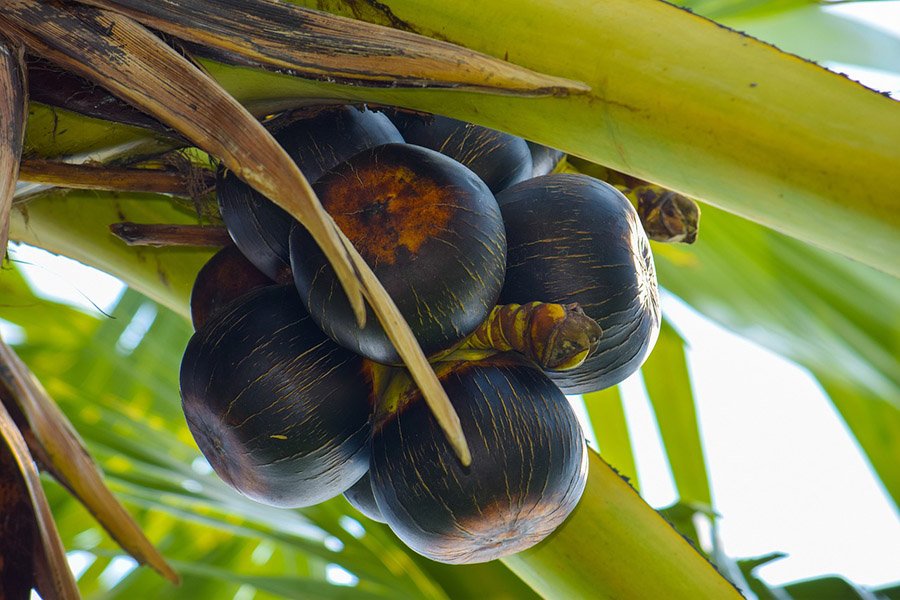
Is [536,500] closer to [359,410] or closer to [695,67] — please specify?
[359,410]

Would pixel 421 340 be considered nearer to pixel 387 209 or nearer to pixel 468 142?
pixel 387 209

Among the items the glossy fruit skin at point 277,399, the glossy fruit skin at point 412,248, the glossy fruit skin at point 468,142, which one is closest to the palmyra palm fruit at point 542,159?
the glossy fruit skin at point 468,142

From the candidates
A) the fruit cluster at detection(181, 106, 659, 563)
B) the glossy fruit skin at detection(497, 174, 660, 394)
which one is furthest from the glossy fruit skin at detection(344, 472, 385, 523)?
the glossy fruit skin at detection(497, 174, 660, 394)

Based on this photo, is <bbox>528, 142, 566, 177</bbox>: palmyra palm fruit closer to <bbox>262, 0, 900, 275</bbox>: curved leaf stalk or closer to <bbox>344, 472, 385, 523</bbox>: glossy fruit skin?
<bbox>262, 0, 900, 275</bbox>: curved leaf stalk

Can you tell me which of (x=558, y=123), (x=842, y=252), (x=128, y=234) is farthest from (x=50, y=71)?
(x=842, y=252)

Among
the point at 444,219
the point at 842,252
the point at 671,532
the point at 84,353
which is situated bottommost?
the point at 84,353

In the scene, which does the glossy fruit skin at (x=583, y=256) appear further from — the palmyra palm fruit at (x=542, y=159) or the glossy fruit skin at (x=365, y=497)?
the glossy fruit skin at (x=365, y=497)

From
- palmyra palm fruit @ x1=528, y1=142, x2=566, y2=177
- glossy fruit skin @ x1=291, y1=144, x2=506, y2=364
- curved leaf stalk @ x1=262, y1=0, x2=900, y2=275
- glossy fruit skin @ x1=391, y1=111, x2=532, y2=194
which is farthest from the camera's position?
palmyra palm fruit @ x1=528, y1=142, x2=566, y2=177
